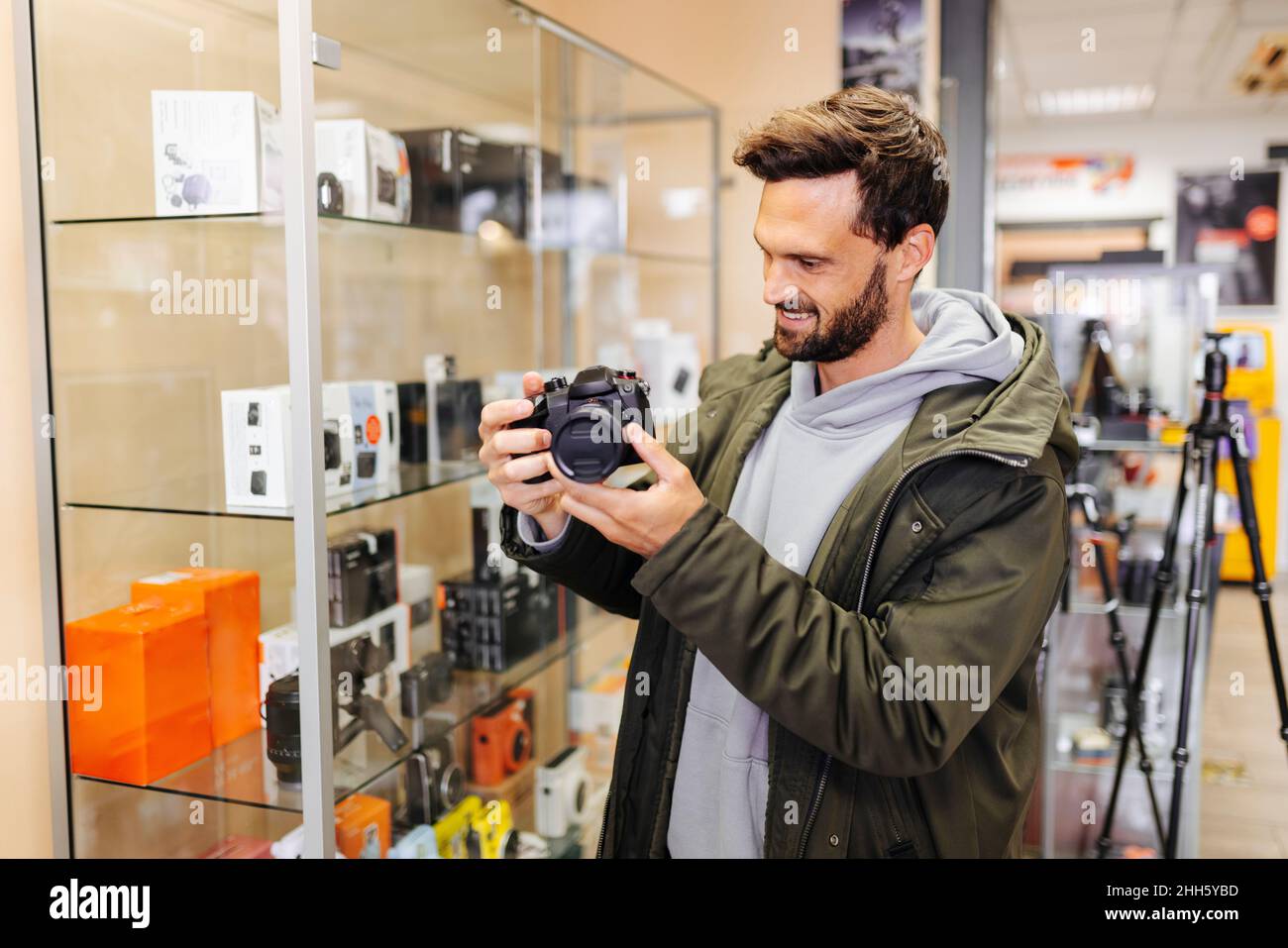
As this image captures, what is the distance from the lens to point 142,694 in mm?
1749

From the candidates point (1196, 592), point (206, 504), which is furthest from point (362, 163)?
point (1196, 592)

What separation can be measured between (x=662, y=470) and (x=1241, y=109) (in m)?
7.58

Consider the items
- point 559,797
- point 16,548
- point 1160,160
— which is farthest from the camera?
point 1160,160

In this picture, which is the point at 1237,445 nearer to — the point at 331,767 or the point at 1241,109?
the point at 331,767

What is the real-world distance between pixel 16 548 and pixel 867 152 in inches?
60.9

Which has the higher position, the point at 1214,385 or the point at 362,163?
the point at 362,163

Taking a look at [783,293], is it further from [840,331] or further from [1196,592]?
[1196,592]

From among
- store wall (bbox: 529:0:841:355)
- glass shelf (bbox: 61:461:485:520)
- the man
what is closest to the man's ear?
the man

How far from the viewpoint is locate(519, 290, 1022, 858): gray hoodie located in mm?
1388

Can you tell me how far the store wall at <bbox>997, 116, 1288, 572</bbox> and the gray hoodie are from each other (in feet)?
22.3

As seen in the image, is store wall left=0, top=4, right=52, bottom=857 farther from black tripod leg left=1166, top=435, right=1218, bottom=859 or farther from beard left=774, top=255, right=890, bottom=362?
black tripod leg left=1166, top=435, right=1218, bottom=859

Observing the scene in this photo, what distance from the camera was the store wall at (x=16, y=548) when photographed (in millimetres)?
1797

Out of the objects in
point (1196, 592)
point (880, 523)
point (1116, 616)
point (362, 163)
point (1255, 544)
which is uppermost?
point (362, 163)
